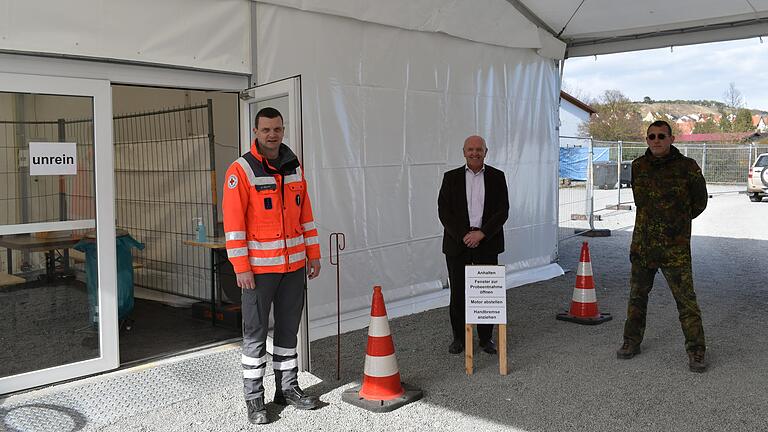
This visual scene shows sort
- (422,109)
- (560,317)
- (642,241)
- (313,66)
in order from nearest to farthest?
(642,241) < (313,66) < (560,317) < (422,109)

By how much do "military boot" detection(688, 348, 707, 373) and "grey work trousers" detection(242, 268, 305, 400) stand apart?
2900 mm

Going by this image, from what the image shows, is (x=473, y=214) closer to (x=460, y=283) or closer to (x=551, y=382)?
(x=460, y=283)

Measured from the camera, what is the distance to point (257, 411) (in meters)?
4.21

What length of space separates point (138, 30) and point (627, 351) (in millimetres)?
4363

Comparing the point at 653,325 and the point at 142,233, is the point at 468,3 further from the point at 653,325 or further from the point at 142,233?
the point at 142,233

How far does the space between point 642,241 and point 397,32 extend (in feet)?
10.5

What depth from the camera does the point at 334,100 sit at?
6.32 m

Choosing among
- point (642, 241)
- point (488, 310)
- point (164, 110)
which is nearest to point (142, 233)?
point (164, 110)

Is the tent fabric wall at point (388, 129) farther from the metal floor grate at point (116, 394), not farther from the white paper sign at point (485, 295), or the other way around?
the white paper sign at point (485, 295)

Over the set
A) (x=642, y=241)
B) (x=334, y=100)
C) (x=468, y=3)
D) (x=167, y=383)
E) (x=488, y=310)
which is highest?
(x=468, y=3)

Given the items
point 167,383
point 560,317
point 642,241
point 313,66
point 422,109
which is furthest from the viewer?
point 422,109

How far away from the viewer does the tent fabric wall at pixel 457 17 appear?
631cm

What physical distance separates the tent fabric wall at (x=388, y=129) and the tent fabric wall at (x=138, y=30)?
0.29 m

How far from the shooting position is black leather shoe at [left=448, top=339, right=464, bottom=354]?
562 centimetres
